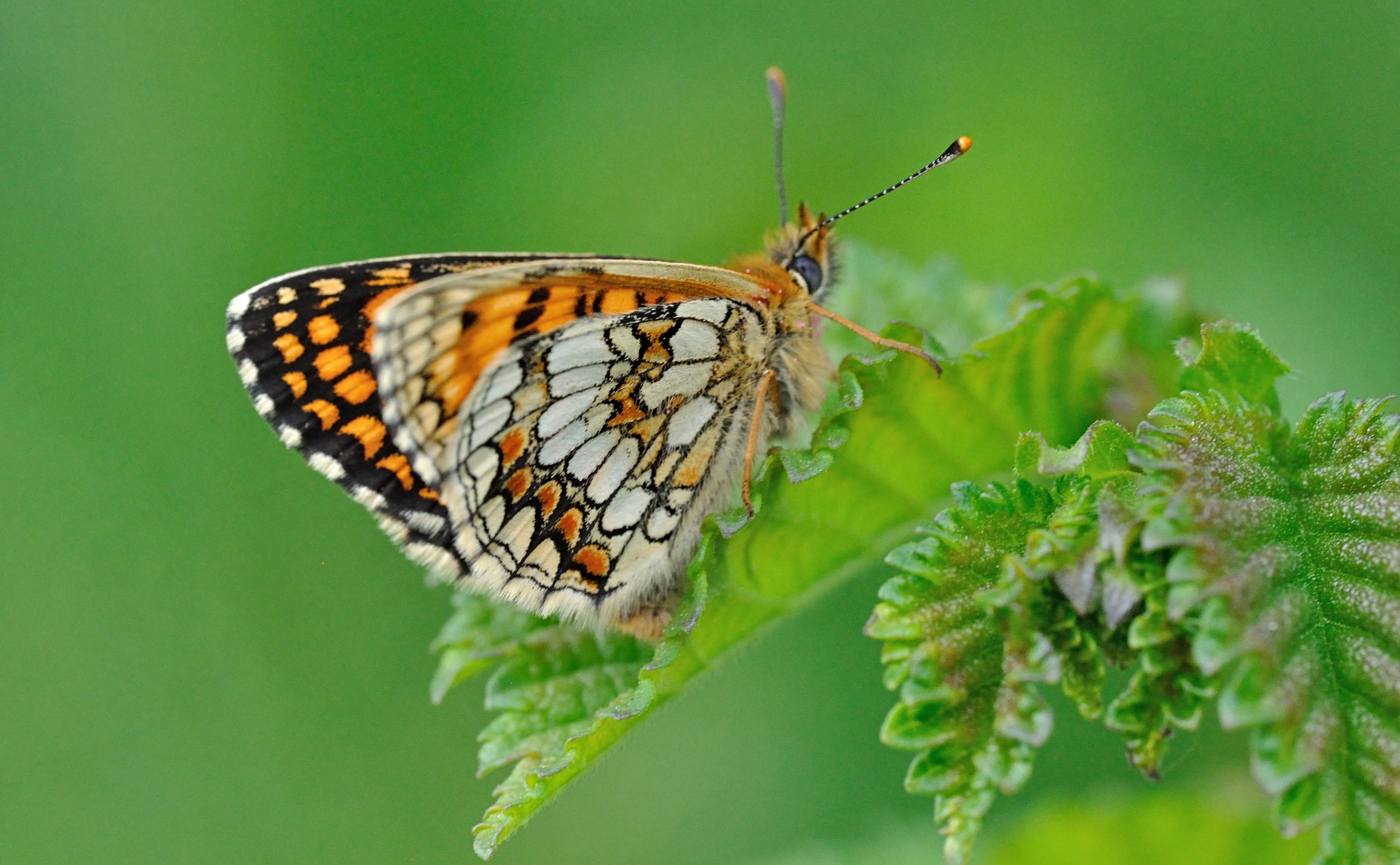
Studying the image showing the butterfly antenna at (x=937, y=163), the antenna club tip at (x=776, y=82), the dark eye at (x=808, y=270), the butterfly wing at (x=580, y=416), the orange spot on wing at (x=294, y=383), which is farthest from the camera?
the antenna club tip at (x=776, y=82)

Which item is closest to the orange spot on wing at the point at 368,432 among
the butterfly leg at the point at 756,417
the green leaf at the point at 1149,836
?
the butterfly leg at the point at 756,417

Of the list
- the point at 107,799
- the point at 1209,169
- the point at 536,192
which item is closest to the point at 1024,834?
the point at 1209,169

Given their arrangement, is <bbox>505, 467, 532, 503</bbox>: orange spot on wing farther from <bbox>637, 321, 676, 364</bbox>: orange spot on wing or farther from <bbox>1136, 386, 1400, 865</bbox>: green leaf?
<bbox>1136, 386, 1400, 865</bbox>: green leaf

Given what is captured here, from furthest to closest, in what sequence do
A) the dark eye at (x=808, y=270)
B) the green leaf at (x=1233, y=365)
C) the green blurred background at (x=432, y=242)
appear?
the green blurred background at (x=432, y=242), the dark eye at (x=808, y=270), the green leaf at (x=1233, y=365)

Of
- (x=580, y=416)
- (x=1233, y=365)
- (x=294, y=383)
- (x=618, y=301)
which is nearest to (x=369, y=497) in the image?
(x=294, y=383)

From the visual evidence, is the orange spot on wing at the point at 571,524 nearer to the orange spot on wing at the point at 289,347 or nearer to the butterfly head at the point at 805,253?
the orange spot on wing at the point at 289,347

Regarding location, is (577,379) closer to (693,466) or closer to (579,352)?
(579,352)

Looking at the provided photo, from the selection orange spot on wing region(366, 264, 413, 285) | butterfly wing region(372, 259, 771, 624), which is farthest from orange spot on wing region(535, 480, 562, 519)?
orange spot on wing region(366, 264, 413, 285)
